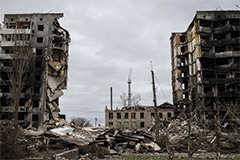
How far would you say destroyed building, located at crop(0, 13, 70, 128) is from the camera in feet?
111

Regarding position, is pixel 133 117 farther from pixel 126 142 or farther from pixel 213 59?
pixel 126 142

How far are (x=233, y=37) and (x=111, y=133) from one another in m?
31.6

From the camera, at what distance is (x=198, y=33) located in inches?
1542

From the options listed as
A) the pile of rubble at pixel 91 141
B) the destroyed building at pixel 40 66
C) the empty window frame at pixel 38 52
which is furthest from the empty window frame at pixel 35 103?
the pile of rubble at pixel 91 141

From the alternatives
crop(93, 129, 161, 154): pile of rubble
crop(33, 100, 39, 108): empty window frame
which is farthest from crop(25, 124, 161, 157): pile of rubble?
crop(33, 100, 39, 108): empty window frame

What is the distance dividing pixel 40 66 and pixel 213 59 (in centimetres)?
2824

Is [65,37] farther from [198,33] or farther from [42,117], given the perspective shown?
[198,33]

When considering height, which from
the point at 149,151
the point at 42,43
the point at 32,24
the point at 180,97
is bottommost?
the point at 149,151

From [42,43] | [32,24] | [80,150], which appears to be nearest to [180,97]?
[42,43]

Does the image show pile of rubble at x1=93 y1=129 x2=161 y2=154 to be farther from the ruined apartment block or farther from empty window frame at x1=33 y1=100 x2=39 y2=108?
the ruined apartment block

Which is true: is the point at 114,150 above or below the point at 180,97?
below

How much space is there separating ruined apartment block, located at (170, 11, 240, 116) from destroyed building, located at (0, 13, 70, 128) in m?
20.7

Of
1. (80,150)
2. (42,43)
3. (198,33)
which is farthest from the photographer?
(198,33)

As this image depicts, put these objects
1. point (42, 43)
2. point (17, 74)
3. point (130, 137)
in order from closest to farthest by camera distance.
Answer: point (130, 137), point (17, 74), point (42, 43)
